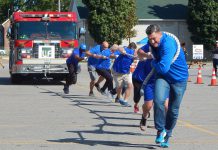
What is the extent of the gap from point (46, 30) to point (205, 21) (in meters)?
37.5

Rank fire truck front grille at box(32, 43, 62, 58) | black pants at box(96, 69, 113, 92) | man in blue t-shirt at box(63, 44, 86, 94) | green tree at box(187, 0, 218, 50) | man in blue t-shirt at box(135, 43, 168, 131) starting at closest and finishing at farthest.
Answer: man in blue t-shirt at box(135, 43, 168, 131) < black pants at box(96, 69, 113, 92) < man in blue t-shirt at box(63, 44, 86, 94) < fire truck front grille at box(32, 43, 62, 58) < green tree at box(187, 0, 218, 50)

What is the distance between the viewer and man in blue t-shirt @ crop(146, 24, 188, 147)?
899cm

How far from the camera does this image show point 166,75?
366 inches

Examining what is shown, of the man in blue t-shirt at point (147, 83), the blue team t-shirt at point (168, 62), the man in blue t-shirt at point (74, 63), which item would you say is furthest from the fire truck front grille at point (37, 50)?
the blue team t-shirt at point (168, 62)

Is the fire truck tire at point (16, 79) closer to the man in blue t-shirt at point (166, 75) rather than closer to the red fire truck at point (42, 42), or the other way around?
the red fire truck at point (42, 42)

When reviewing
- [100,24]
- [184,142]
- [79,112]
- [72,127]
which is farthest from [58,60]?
[100,24]

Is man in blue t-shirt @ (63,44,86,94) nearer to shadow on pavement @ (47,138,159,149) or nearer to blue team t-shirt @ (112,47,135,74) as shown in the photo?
blue team t-shirt @ (112,47,135,74)

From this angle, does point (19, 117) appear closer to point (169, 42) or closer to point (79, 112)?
point (79, 112)

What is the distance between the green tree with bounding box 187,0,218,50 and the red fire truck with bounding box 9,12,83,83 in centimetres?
3660

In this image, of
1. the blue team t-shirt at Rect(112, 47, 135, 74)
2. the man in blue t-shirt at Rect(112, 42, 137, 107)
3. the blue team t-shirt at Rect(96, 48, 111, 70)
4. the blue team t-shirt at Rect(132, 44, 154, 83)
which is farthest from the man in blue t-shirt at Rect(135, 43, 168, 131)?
the blue team t-shirt at Rect(96, 48, 111, 70)

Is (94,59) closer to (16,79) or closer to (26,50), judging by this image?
(26,50)

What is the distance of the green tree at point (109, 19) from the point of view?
198ft

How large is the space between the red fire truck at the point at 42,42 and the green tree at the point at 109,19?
34962 mm

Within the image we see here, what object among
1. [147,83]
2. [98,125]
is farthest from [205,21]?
[147,83]
